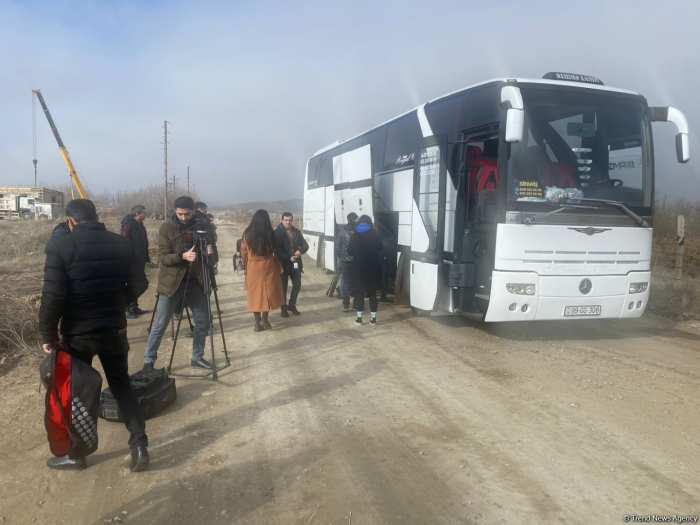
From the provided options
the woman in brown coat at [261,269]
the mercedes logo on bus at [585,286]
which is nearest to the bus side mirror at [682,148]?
the mercedes logo on bus at [585,286]

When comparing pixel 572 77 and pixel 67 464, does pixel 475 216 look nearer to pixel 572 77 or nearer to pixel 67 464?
pixel 572 77

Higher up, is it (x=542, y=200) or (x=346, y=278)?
(x=542, y=200)

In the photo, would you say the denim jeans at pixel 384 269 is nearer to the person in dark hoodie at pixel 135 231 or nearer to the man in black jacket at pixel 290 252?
the man in black jacket at pixel 290 252

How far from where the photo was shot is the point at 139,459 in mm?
3768

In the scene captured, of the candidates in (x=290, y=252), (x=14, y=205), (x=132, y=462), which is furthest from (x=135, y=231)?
(x=14, y=205)

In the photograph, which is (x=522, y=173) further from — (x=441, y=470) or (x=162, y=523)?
(x=162, y=523)

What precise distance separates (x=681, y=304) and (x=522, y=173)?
5417 millimetres

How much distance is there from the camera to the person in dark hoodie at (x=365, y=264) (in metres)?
8.67

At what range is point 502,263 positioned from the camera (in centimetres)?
693

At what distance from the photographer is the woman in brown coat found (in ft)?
26.3

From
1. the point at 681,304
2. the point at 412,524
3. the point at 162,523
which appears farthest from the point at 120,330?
the point at 681,304

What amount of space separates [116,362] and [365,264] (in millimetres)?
5286

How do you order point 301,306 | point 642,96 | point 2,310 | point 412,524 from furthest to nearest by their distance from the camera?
point 301,306 < point 642,96 < point 2,310 < point 412,524

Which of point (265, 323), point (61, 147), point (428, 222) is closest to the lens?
point (265, 323)
